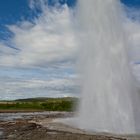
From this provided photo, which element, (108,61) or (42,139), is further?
(108,61)

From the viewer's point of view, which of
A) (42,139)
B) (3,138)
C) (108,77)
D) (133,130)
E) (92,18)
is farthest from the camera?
(92,18)

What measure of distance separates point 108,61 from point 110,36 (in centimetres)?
242

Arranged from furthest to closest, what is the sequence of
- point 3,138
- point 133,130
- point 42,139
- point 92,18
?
point 92,18
point 133,130
point 3,138
point 42,139

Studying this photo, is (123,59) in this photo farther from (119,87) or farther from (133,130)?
(133,130)

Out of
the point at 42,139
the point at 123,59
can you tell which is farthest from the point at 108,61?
the point at 42,139

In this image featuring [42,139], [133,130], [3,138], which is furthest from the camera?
[133,130]

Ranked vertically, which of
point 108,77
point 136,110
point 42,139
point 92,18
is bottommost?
point 42,139

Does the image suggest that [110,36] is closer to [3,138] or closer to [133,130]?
[133,130]

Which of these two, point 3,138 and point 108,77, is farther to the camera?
point 108,77

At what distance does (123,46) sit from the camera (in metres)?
31.5

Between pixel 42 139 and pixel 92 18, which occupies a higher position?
pixel 92 18

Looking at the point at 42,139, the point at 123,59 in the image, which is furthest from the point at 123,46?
the point at 42,139

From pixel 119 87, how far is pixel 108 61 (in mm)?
2733

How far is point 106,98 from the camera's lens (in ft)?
100
